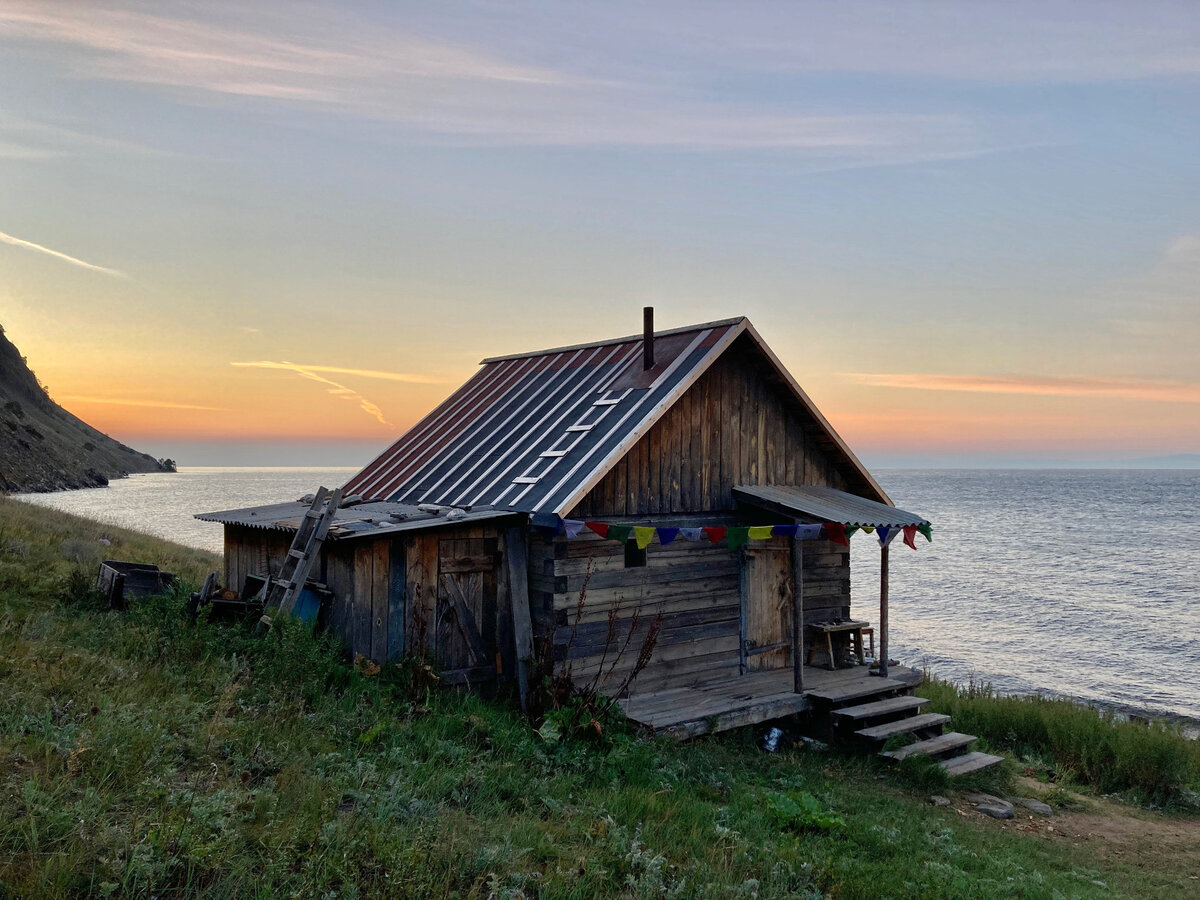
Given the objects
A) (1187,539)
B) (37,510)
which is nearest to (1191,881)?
(37,510)

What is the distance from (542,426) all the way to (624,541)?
152 inches

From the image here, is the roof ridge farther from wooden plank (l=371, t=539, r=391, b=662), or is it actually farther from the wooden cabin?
wooden plank (l=371, t=539, r=391, b=662)

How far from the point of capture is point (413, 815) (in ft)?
22.8

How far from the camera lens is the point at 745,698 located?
13.8 m

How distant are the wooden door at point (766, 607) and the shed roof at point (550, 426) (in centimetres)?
272

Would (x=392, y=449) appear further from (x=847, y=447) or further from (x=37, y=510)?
(x=37, y=510)

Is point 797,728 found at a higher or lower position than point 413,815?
lower

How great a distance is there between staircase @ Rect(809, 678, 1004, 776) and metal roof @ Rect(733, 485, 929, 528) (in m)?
2.94

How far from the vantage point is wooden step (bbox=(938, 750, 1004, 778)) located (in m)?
13.3

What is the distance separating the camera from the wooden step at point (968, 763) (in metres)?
13.3

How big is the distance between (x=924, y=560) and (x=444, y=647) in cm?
5013

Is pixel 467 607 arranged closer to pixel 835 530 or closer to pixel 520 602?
pixel 520 602

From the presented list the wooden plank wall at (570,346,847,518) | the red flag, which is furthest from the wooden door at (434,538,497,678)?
the red flag

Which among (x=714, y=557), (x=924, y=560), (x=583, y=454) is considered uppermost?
(x=583, y=454)
